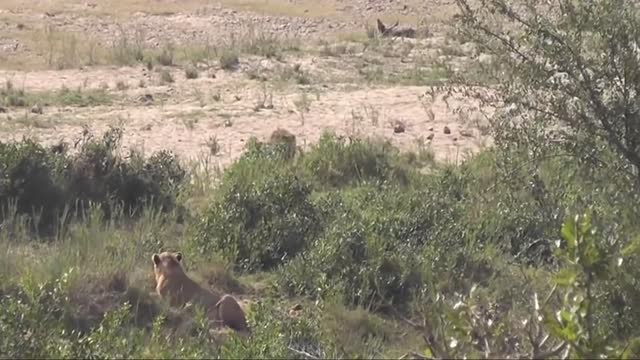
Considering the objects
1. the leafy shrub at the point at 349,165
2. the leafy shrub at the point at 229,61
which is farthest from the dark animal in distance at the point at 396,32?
the leafy shrub at the point at 349,165

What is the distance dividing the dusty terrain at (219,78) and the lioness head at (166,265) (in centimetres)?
318

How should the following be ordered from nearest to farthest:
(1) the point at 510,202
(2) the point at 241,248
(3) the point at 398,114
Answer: (2) the point at 241,248 < (1) the point at 510,202 < (3) the point at 398,114

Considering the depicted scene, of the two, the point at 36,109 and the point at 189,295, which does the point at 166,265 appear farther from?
the point at 36,109

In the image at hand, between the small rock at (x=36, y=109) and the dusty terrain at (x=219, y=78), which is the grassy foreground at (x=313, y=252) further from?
the small rock at (x=36, y=109)

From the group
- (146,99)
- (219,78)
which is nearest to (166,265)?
(146,99)

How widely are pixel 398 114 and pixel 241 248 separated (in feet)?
25.5

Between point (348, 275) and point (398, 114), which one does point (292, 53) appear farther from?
point (348, 275)

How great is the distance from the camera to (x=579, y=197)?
1045 centimetres

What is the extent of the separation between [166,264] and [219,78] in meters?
12.3

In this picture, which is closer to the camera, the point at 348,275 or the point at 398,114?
the point at 348,275

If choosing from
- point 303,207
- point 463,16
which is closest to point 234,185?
point 303,207

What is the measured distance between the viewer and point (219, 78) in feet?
68.6

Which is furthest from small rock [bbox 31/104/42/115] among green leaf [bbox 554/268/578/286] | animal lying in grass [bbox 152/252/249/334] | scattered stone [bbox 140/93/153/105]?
green leaf [bbox 554/268/578/286]

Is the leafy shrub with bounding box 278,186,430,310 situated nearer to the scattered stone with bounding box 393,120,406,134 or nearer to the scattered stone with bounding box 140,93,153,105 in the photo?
the scattered stone with bounding box 393,120,406,134
